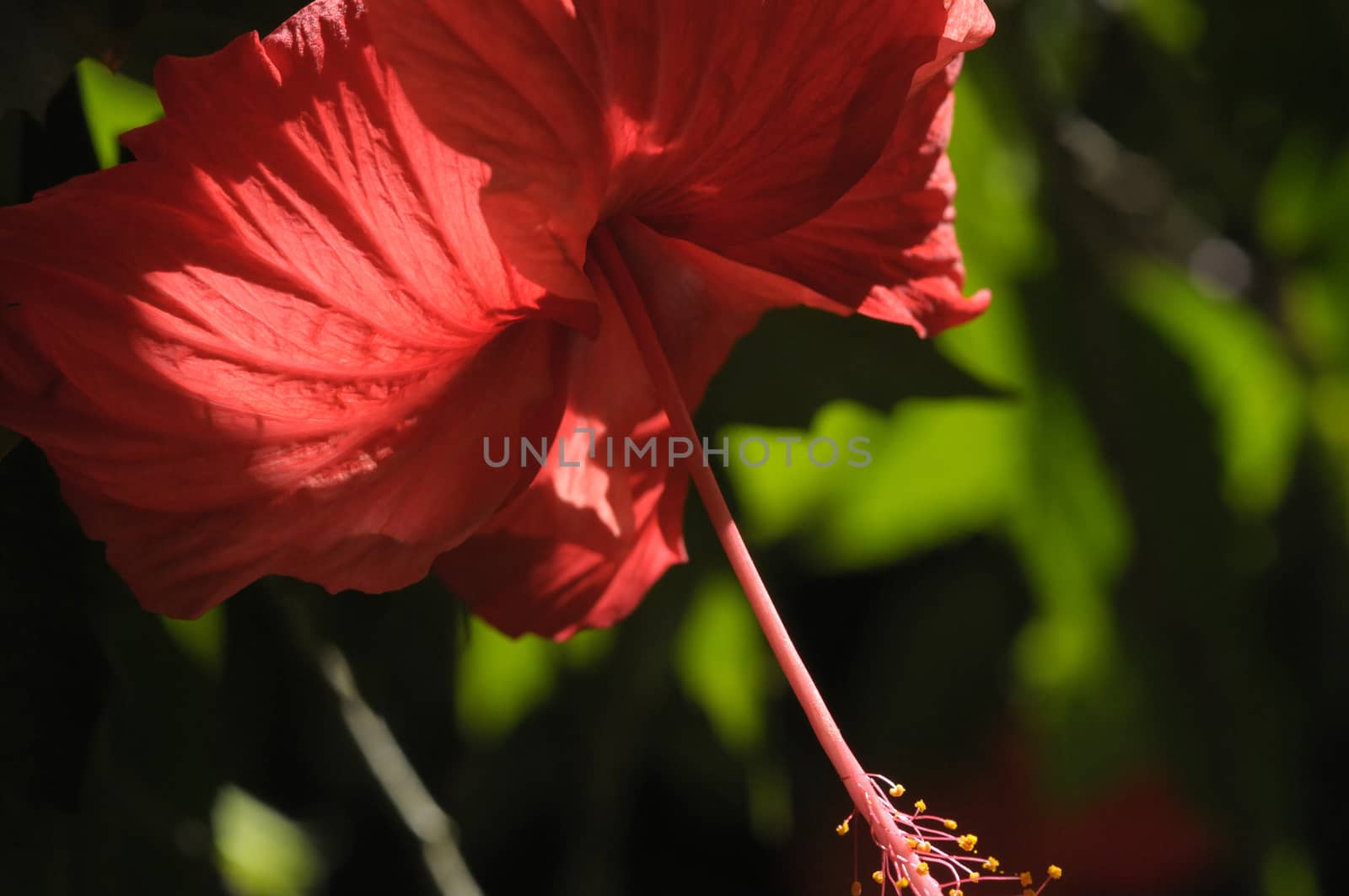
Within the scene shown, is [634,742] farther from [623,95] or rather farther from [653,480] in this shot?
[623,95]

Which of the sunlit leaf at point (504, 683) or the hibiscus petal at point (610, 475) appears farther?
the sunlit leaf at point (504, 683)

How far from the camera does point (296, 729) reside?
90cm

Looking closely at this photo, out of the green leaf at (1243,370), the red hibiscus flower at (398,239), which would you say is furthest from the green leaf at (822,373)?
the green leaf at (1243,370)

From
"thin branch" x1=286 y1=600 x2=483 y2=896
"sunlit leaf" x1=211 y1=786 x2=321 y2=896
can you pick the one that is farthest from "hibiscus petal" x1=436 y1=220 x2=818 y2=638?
"sunlit leaf" x1=211 y1=786 x2=321 y2=896

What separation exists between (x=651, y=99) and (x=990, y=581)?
1015 millimetres

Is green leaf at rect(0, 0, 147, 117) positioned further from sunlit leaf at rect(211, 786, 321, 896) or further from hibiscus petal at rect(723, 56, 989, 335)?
sunlit leaf at rect(211, 786, 321, 896)

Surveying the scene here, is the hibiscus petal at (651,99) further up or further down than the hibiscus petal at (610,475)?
further up

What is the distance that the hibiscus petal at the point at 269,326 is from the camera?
41 centimetres

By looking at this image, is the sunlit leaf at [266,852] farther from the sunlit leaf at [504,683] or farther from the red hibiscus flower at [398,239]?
the red hibiscus flower at [398,239]

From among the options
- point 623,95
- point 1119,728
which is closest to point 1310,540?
point 1119,728

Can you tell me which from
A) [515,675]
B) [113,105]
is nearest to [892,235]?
[113,105]

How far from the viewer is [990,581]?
1392 mm

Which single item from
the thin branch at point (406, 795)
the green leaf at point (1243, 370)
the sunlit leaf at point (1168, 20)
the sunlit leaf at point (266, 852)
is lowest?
the sunlit leaf at point (266, 852)

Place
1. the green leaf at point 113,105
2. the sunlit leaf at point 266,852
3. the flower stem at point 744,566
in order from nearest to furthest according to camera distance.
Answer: the flower stem at point 744,566
the green leaf at point 113,105
the sunlit leaf at point 266,852
